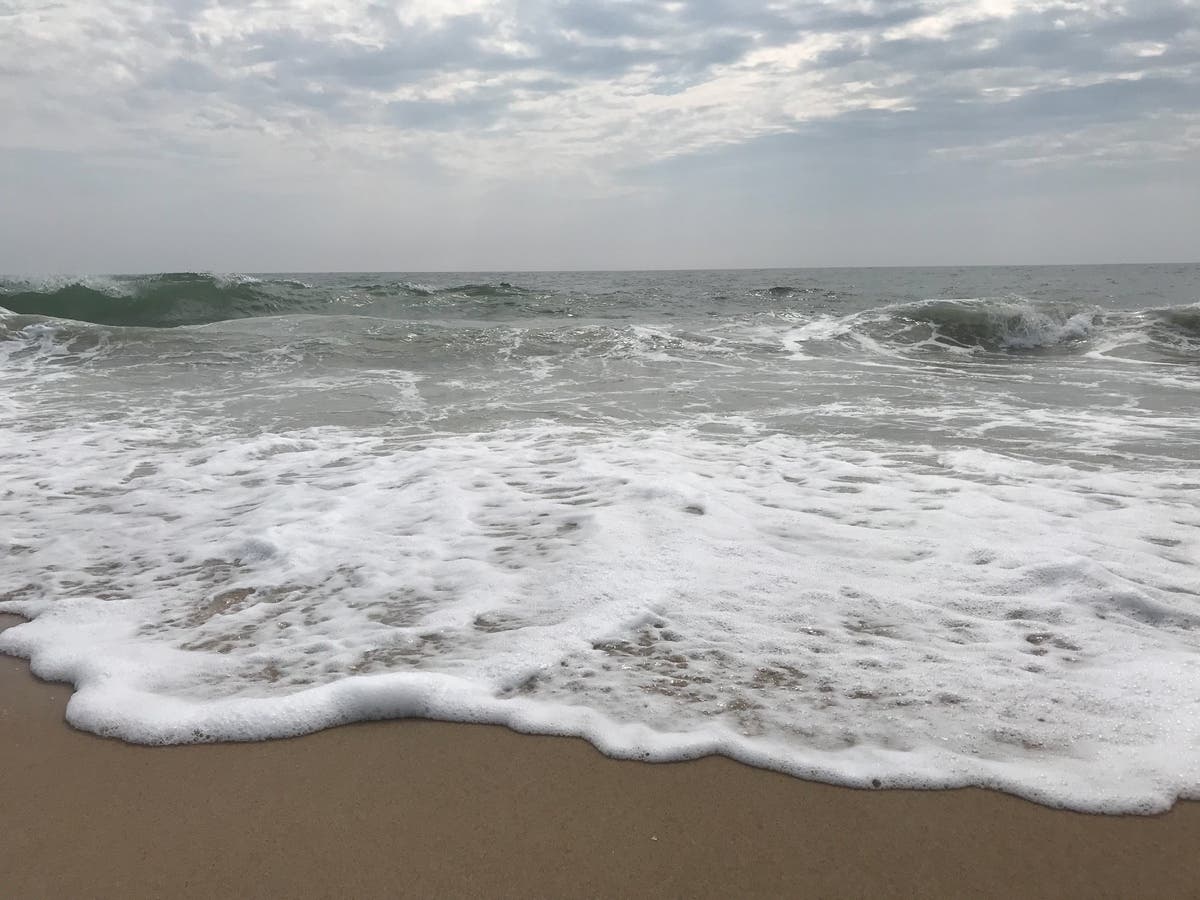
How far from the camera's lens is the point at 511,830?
1753 millimetres

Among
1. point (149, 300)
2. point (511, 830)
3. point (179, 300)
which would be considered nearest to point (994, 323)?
point (511, 830)

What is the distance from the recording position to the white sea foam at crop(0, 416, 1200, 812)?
6.84 ft

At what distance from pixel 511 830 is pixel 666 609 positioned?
116 cm

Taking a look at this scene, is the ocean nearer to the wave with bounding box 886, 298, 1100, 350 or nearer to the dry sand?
the dry sand

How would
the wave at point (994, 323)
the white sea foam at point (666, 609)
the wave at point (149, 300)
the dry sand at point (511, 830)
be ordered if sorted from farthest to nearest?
the wave at point (149, 300) → the wave at point (994, 323) → the white sea foam at point (666, 609) → the dry sand at point (511, 830)

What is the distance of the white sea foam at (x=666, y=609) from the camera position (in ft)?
6.84

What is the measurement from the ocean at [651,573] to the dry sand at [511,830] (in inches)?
3.6

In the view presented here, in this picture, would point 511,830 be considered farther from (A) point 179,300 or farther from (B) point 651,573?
(A) point 179,300

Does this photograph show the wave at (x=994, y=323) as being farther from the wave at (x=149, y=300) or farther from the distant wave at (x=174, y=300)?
the wave at (x=149, y=300)

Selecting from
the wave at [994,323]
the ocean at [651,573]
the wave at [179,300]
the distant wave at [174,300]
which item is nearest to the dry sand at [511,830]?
the ocean at [651,573]

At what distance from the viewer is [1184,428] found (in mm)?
6023

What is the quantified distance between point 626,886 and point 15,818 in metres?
1.38

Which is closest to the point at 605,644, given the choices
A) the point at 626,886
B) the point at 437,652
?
the point at 437,652

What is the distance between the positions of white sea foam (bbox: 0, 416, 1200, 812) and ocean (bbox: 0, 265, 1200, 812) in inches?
0.5
